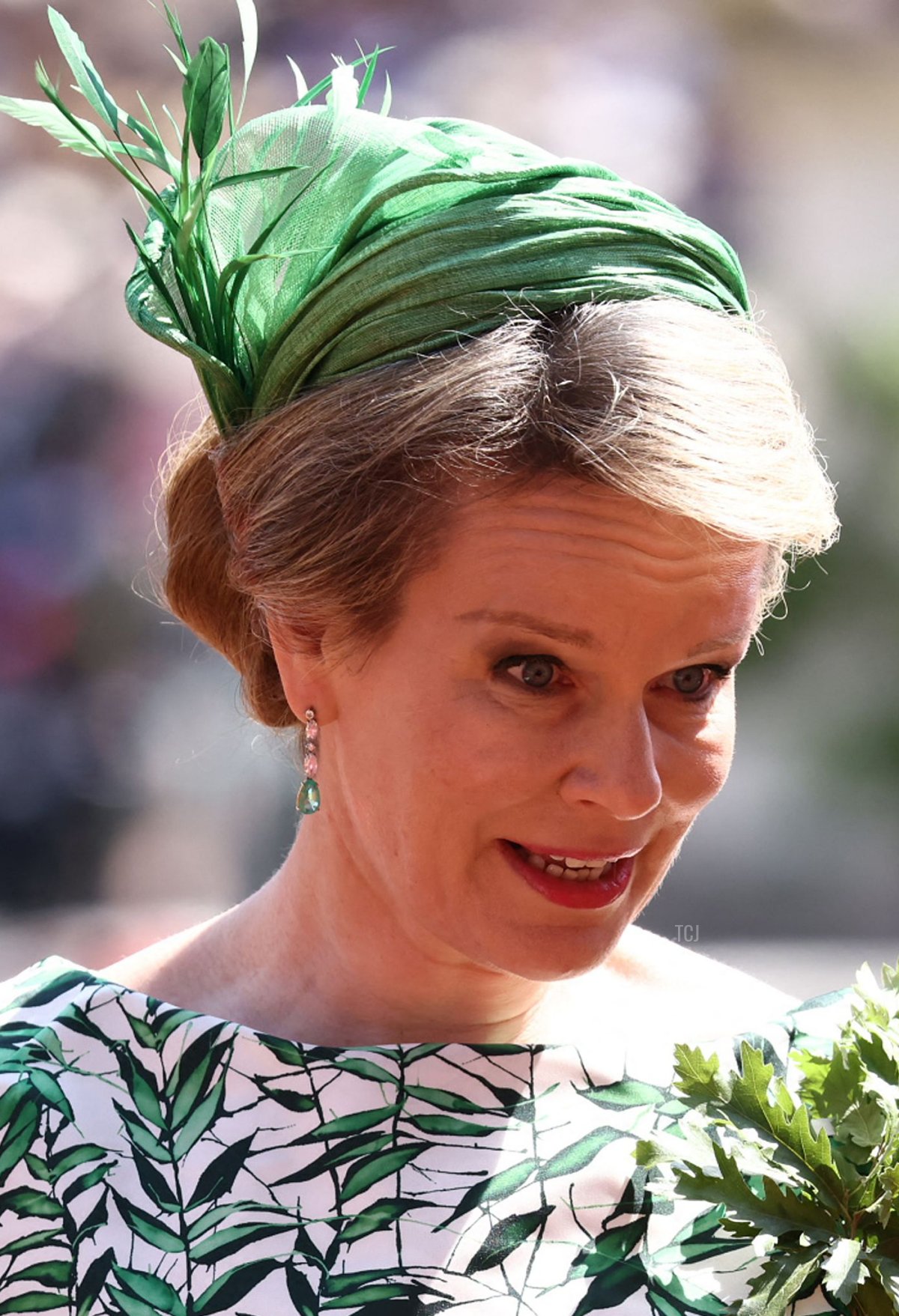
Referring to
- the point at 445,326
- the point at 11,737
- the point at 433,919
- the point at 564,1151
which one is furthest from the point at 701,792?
the point at 11,737

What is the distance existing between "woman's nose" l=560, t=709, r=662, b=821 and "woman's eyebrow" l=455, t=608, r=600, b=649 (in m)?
0.07

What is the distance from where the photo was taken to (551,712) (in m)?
1.52

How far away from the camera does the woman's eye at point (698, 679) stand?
1595 millimetres

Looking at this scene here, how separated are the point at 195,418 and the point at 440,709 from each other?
77.5 inches

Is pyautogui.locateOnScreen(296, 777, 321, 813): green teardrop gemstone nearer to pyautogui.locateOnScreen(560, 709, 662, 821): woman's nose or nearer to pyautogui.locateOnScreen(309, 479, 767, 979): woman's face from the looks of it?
pyautogui.locateOnScreen(309, 479, 767, 979): woman's face

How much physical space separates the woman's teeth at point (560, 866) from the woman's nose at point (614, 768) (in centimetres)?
7

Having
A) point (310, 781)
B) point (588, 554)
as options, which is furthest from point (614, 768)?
point (310, 781)

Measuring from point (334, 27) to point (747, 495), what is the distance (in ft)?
10.0

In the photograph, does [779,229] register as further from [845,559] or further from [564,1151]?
[564,1151]

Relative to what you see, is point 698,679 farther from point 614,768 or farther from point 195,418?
point 195,418

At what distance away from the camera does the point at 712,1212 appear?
162 centimetres

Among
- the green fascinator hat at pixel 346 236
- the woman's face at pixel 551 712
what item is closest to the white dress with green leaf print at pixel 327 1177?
the woman's face at pixel 551 712

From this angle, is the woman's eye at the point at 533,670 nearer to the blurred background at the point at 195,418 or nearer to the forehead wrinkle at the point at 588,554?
the forehead wrinkle at the point at 588,554

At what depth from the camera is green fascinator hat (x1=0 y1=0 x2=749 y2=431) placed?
1.63 m
